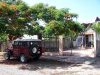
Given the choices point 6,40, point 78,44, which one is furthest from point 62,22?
point 78,44

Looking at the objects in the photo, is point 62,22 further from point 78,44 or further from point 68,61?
point 78,44

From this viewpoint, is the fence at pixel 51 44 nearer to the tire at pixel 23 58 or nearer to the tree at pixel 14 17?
the tree at pixel 14 17

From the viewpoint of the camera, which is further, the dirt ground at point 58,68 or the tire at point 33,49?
the tire at point 33,49

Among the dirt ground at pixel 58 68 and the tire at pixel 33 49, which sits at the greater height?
the tire at pixel 33 49

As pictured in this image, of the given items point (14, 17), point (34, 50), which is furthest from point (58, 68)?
point (14, 17)

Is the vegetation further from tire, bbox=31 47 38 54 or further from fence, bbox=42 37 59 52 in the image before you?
fence, bbox=42 37 59 52

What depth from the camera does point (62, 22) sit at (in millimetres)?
20719

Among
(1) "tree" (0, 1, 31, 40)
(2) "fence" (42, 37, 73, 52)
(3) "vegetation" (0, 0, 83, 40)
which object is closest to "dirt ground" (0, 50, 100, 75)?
(3) "vegetation" (0, 0, 83, 40)

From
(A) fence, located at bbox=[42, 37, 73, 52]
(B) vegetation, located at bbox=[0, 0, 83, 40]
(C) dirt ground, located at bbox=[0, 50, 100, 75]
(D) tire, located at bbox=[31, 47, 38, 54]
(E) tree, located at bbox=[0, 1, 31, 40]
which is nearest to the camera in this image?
(C) dirt ground, located at bbox=[0, 50, 100, 75]

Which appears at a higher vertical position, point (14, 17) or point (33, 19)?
point (14, 17)

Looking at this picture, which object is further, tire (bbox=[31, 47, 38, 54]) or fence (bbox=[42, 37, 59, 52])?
fence (bbox=[42, 37, 59, 52])

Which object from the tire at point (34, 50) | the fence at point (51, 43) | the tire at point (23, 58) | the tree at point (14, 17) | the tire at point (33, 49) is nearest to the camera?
the tree at point (14, 17)

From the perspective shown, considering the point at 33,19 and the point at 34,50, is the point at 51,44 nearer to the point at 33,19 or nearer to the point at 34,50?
the point at 33,19

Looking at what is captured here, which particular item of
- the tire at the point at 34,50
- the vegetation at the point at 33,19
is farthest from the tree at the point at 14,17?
the tire at the point at 34,50
